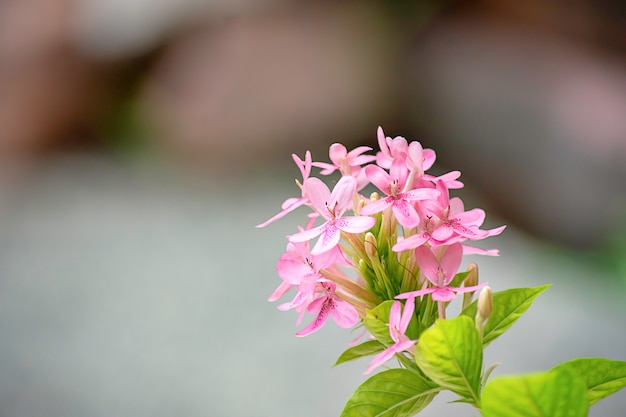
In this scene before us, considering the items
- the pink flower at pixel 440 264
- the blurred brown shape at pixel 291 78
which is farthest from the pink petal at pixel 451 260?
the blurred brown shape at pixel 291 78

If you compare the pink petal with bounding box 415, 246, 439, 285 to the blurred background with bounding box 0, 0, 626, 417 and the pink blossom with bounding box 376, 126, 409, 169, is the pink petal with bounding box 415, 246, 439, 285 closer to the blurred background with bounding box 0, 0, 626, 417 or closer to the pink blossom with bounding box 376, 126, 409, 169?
the pink blossom with bounding box 376, 126, 409, 169

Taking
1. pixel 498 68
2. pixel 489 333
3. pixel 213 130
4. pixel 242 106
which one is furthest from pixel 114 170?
pixel 489 333

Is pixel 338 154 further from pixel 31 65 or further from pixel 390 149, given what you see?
pixel 31 65

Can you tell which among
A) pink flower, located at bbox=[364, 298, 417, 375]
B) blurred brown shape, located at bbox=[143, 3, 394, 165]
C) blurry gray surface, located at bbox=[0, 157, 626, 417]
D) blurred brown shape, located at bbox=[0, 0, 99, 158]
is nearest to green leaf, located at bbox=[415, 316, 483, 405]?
pink flower, located at bbox=[364, 298, 417, 375]

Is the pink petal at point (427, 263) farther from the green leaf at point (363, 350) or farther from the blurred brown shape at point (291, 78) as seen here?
the blurred brown shape at point (291, 78)

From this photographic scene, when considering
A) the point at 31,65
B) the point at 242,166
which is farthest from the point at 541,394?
the point at 31,65

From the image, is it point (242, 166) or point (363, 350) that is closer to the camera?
point (363, 350)
